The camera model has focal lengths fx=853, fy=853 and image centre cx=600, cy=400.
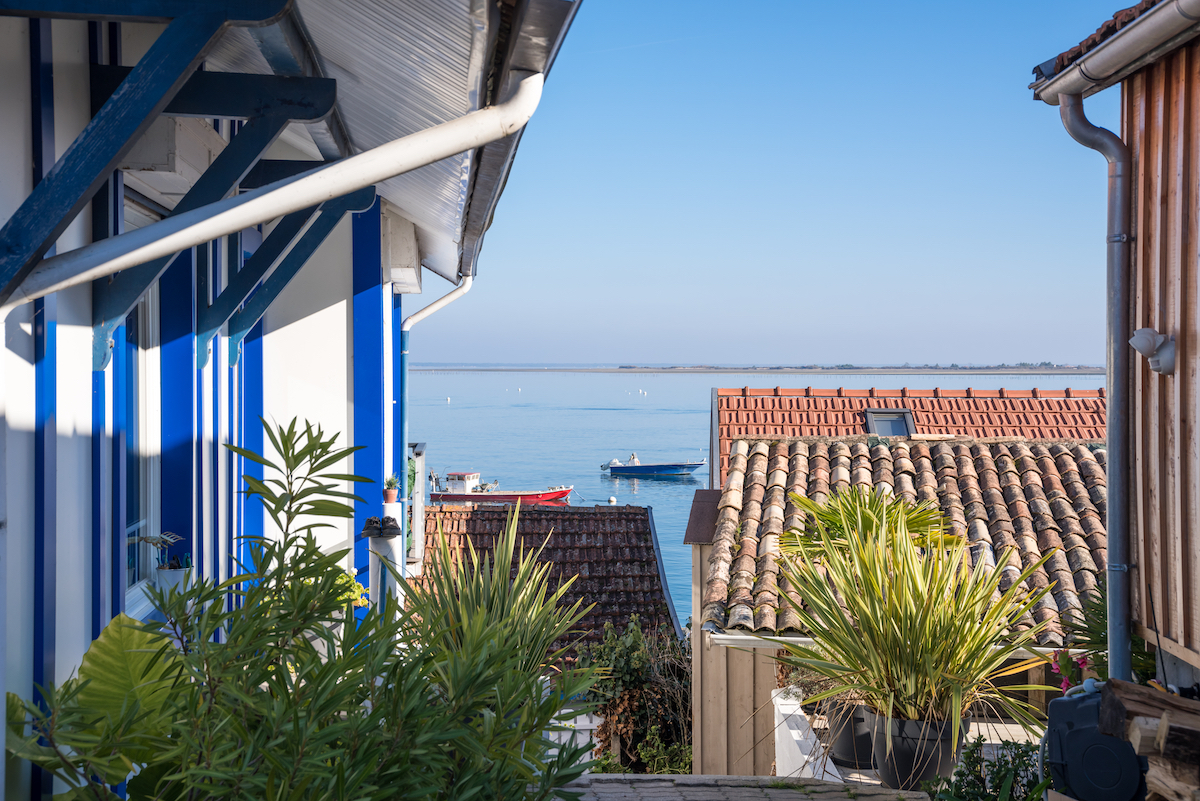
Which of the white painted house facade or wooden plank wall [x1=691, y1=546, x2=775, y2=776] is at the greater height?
the white painted house facade

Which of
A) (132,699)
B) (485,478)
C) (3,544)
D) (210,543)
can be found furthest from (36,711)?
(485,478)

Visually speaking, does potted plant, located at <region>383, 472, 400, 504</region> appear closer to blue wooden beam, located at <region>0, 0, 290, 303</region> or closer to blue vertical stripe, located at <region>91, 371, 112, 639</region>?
blue vertical stripe, located at <region>91, 371, 112, 639</region>

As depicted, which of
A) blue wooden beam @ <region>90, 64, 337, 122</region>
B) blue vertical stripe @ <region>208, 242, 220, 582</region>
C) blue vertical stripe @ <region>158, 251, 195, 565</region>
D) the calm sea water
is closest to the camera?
blue wooden beam @ <region>90, 64, 337, 122</region>

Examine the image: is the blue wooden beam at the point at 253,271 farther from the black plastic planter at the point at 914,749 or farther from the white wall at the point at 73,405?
the black plastic planter at the point at 914,749

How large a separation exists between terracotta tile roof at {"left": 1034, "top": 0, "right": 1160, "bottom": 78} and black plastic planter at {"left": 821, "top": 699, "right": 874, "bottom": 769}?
104 inches

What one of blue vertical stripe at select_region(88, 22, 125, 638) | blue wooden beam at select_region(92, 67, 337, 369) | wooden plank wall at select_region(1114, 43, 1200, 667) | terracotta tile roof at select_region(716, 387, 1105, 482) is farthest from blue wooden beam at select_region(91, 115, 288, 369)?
terracotta tile roof at select_region(716, 387, 1105, 482)

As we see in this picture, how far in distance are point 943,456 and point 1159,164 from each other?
459cm

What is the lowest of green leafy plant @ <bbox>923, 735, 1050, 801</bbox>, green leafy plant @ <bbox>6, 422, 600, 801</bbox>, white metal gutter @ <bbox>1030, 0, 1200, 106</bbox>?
green leafy plant @ <bbox>923, 735, 1050, 801</bbox>

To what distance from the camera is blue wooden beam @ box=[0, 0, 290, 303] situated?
139 cm

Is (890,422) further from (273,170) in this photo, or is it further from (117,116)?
(117,116)

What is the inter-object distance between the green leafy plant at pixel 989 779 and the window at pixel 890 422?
8533 mm

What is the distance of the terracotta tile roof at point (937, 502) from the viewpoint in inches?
227

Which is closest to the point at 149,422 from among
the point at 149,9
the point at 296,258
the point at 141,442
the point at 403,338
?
the point at 141,442

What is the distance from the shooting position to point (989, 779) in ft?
10.3
